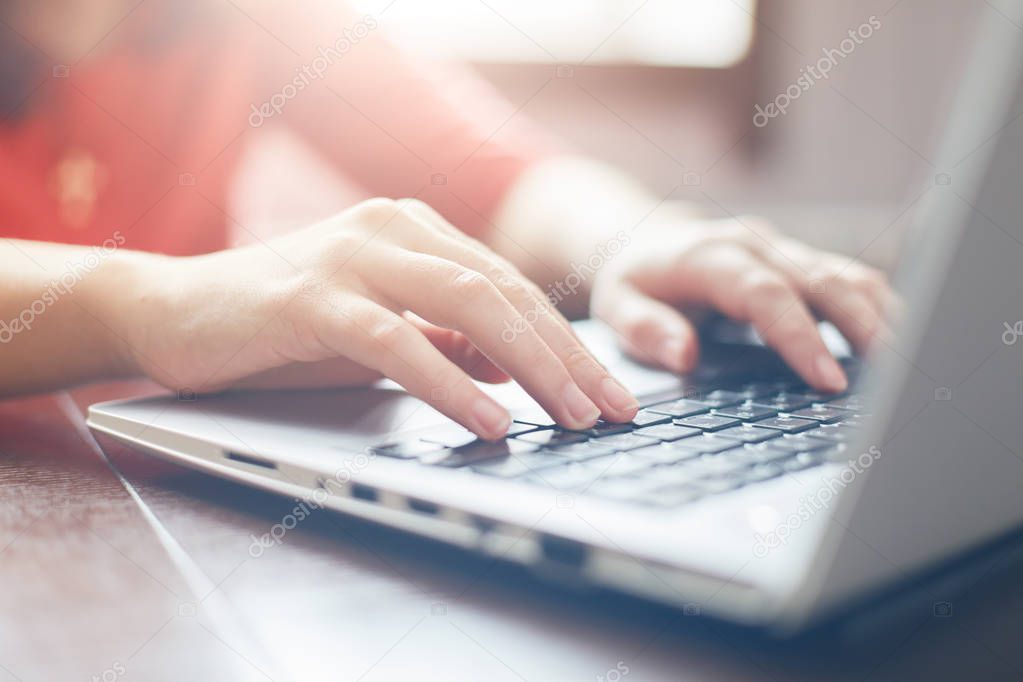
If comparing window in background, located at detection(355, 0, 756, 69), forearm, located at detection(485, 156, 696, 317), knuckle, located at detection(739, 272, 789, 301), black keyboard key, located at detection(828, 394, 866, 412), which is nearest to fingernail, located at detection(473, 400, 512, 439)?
black keyboard key, located at detection(828, 394, 866, 412)

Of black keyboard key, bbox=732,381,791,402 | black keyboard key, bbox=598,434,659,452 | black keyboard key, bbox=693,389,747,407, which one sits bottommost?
black keyboard key, bbox=732,381,791,402

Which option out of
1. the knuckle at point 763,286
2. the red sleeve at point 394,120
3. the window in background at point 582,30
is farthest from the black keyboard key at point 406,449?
the window in background at point 582,30

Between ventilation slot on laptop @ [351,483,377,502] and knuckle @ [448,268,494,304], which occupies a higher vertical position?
knuckle @ [448,268,494,304]

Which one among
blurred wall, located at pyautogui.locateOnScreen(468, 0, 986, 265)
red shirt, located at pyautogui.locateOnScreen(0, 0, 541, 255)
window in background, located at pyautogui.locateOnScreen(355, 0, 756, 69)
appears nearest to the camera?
red shirt, located at pyautogui.locateOnScreen(0, 0, 541, 255)

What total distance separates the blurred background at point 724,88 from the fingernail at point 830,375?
1.68 metres

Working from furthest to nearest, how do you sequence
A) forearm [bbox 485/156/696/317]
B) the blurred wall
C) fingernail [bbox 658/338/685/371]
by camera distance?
1. the blurred wall
2. forearm [bbox 485/156/696/317]
3. fingernail [bbox 658/338/685/371]

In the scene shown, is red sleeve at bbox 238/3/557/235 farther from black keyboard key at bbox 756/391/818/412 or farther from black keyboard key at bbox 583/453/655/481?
black keyboard key at bbox 583/453/655/481

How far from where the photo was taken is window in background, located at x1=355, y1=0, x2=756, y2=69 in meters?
2.09

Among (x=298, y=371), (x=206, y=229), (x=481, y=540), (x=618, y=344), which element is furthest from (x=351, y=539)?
(x=206, y=229)

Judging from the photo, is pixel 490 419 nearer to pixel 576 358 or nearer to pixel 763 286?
pixel 576 358

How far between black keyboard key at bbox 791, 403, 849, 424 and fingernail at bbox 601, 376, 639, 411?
92mm

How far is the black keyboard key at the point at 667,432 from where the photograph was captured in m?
0.42

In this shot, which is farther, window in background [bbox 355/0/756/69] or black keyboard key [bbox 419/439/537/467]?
window in background [bbox 355/0/756/69]

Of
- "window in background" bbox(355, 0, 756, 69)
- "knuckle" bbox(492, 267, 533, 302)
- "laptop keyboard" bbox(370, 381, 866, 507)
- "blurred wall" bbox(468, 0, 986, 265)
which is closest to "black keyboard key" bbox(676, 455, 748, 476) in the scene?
"laptop keyboard" bbox(370, 381, 866, 507)
